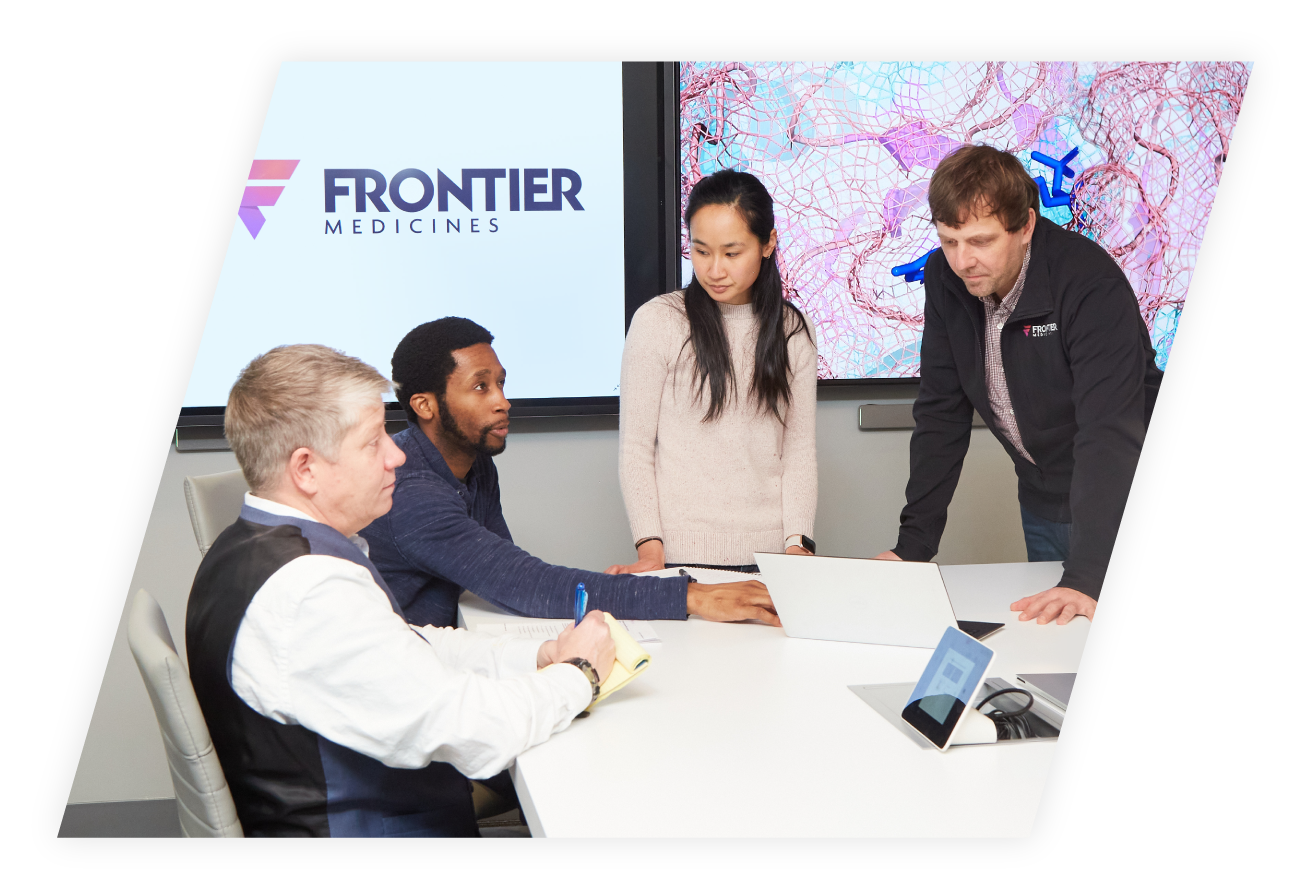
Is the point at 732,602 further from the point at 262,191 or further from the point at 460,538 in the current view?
the point at 262,191

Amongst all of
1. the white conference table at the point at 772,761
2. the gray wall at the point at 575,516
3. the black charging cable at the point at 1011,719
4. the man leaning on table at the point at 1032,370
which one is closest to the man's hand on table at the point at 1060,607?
the man leaning on table at the point at 1032,370

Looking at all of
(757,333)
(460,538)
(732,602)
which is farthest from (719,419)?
(460,538)

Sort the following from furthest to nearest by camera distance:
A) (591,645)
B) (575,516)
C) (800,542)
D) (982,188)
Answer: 1. (575,516)
2. (800,542)
3. (982,188)
4. (591,645)

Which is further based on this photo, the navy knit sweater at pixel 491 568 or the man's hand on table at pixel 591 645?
the navy knit sweater at pixel 491 568

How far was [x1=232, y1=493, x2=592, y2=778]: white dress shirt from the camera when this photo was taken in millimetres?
1051

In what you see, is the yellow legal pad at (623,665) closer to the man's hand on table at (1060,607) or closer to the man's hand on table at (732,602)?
the man's hand on table at (732,602)

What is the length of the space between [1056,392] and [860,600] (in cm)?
80

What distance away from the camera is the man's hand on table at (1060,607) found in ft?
5.44

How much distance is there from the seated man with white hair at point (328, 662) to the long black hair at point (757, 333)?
1.00m

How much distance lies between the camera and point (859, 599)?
59.5 inches

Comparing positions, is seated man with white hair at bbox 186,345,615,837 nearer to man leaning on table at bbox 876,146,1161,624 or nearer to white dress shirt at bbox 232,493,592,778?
white dress shirt at bbox 232,493,592,778

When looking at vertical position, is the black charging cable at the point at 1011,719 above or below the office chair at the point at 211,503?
above
